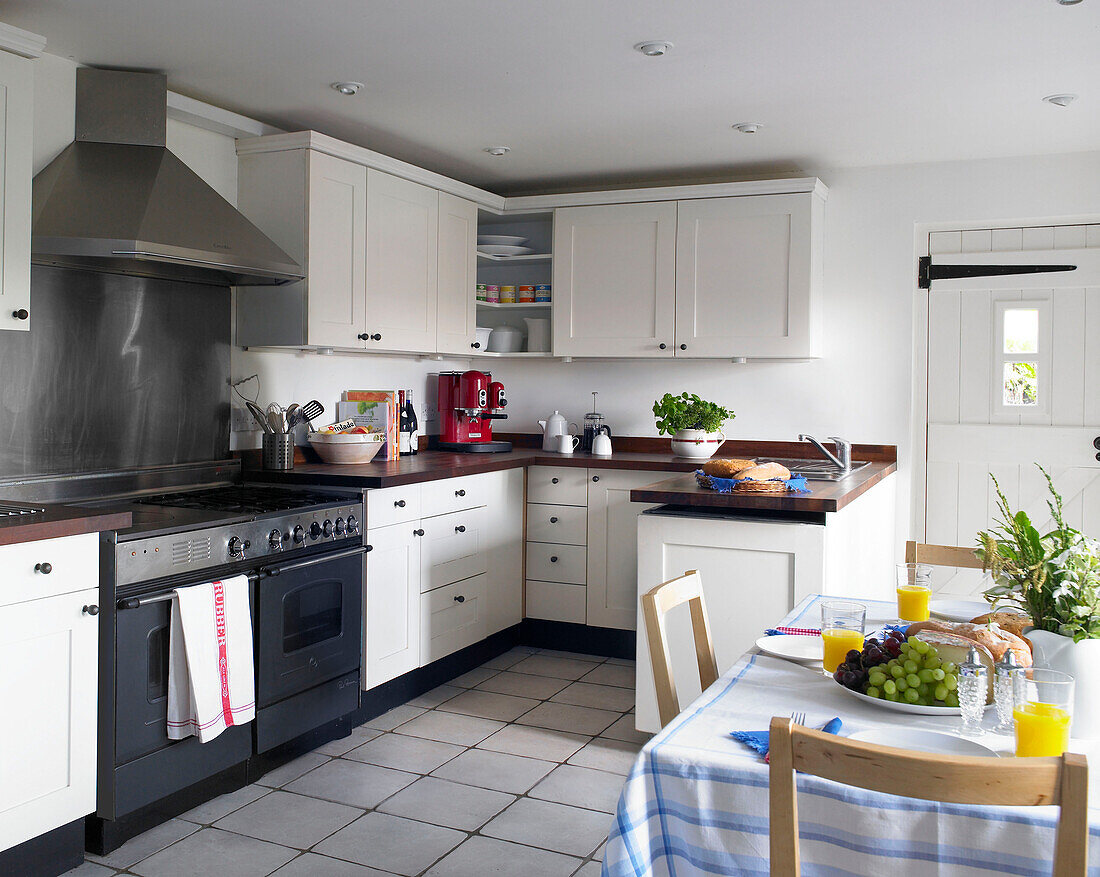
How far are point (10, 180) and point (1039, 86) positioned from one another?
11.1ft

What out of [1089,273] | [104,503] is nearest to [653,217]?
[1089,273]

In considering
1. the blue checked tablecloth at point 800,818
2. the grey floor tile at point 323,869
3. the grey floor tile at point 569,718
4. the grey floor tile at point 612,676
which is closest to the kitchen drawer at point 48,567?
the grey floor tile at point 323,869

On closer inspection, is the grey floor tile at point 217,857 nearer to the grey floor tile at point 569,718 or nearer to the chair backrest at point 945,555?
the grey floor tile at point 569,718

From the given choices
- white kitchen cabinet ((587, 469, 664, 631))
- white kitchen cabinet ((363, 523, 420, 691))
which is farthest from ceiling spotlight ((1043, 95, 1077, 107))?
white kitchen cabinet ((363, 523, 420, 691))

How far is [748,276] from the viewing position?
4.58 m

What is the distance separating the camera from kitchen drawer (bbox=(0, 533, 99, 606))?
89.5 inches

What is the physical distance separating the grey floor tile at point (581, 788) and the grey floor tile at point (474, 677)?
1.00m

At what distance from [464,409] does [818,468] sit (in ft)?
5.67

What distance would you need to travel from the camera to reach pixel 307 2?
9.07ft

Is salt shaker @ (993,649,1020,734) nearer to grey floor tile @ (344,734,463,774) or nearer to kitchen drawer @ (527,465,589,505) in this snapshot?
grey floor tile @ (344,734,463,774)

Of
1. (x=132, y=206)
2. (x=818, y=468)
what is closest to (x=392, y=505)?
(x=132, y=206)

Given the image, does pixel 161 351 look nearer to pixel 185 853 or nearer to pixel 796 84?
pixel 185 853

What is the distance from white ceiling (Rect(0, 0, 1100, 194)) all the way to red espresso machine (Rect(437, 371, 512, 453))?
1.09m

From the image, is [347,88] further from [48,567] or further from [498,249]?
[48,567]
